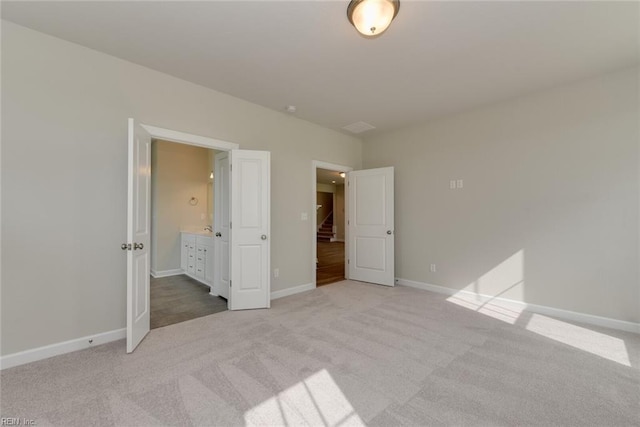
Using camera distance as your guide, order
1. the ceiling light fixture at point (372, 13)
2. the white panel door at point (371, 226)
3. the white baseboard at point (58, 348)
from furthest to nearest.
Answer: the white panel door at point (371, 226), the white baseboard at point (58, 348), the ceiling light fixture at point (372, 13)

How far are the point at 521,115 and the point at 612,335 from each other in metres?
2.69

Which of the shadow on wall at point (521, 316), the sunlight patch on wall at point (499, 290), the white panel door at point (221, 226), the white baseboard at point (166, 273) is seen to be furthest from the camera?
the white baseboard at point (166, 273)

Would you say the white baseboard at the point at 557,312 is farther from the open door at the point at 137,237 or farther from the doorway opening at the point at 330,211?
the doorway opening at the point at 330,211

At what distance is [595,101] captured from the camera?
3.01 m

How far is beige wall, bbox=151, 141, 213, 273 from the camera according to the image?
17.4 feet

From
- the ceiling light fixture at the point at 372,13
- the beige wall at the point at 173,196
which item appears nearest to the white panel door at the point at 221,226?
the beige wall at the point at 173,196

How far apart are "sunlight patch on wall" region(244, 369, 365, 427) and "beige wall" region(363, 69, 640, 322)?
303cm

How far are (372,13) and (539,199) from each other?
3.10 metres

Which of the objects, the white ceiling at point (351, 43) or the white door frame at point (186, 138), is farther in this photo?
the white door frame at point (186, 138)

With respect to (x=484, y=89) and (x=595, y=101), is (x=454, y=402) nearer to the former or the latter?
(x=484, y=89)

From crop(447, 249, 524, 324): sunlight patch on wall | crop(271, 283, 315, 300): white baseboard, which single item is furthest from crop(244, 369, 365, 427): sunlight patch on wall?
crop(447, 249, 524, 324): sunlight patch on wall

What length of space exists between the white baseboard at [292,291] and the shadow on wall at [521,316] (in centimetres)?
214

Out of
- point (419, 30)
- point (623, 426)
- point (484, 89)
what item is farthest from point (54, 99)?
point (623, 426)

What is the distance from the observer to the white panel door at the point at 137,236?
2312 mm
